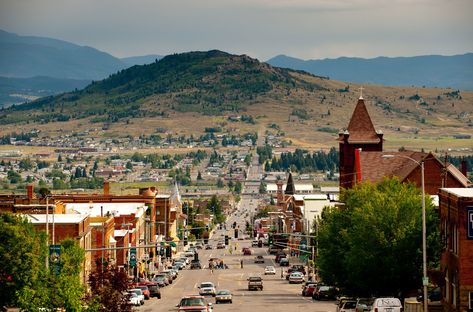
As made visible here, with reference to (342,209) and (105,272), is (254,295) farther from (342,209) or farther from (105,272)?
(105,272)

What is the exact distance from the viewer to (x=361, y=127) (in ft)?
515

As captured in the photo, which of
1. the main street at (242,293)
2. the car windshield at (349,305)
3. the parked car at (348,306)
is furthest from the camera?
the main street at (242,293)

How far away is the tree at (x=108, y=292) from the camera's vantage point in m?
73.4

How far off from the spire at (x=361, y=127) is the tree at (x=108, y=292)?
2878 inches

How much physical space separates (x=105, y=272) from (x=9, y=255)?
5.55 metres

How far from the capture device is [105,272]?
83.2 m

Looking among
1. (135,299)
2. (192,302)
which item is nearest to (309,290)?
(135,299)

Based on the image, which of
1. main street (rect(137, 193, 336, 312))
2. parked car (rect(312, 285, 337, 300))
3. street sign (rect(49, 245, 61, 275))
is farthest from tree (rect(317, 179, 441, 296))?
street sign (rect(49, 245, 61, 275))

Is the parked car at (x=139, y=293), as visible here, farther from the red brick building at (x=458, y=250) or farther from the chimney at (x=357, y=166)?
the chimney at (x=357, y=166)

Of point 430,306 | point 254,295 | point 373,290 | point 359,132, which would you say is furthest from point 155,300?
point 359,132

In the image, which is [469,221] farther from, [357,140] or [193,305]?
[357,140]

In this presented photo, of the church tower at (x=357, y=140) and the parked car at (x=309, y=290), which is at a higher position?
the church tower at (x=357, y=140)

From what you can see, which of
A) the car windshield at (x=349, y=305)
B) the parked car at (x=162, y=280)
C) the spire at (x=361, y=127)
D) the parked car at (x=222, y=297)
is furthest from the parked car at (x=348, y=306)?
the spire at (x=361, y=127)

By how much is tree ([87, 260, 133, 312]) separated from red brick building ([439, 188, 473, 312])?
17.0 m
